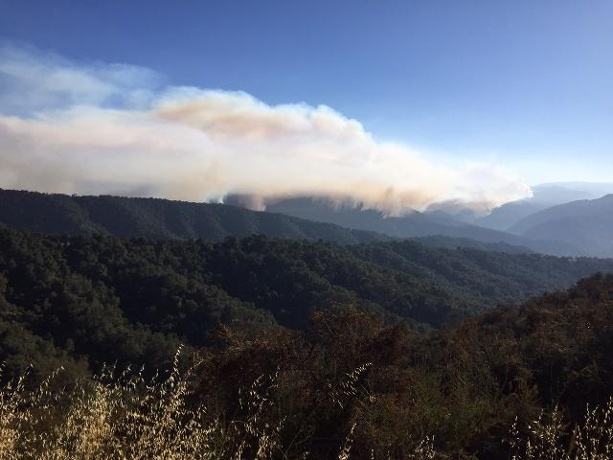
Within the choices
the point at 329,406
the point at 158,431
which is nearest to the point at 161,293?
the point at 329,406

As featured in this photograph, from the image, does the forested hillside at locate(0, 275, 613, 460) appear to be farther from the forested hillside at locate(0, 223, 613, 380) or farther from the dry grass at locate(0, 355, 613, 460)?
the forested hillside at locate(0, 223, 613, 380)

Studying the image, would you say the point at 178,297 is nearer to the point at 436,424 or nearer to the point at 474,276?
the point at 436,424

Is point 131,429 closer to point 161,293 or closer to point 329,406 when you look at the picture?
point 329,406

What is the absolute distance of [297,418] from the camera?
4.80 m

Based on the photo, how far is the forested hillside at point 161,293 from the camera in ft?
217

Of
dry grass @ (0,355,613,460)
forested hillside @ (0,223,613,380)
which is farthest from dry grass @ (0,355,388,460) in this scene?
forested hillside @ (0,223,613,380)

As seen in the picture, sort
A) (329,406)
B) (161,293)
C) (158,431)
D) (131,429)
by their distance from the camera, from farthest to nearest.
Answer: (161,293), (329,406), (158,431), (131,429)

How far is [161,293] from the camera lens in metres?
87.9

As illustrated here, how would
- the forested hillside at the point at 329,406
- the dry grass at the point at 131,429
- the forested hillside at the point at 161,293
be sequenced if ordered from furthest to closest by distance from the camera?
the forested hillside at the point at 161,293, the forested hillside at the point at 329,406, the dry grass at the point at 131,429

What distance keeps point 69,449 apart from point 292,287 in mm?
100038

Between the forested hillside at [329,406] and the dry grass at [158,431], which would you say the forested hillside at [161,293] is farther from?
the dry grass at [158,431]

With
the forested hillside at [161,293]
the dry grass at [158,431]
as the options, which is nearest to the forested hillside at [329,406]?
the dry grass at [158,431]

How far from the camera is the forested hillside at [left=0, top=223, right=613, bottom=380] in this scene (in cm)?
6612

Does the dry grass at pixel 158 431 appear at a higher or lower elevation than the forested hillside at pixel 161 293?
higher
